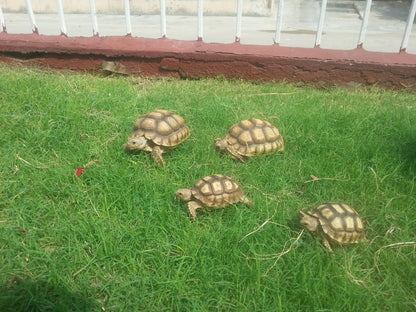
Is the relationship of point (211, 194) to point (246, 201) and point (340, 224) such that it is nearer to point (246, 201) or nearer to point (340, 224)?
point (246, 201)

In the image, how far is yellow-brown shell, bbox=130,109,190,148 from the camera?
3.45 metres

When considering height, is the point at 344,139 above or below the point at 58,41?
below

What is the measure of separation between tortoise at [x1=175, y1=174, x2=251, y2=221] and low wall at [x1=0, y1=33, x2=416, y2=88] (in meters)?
2.80

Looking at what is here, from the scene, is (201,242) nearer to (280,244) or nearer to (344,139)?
(280,244)

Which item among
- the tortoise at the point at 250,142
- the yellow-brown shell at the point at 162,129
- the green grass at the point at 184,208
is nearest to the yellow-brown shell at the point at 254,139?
the tortoise at the point at 250,142

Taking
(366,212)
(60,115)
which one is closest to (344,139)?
(366,212)

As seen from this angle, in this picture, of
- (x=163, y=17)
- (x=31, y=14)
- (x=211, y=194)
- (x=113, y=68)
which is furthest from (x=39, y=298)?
(x=31, y=14)

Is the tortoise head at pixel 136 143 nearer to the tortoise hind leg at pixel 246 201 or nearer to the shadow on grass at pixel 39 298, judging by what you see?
the tortoise hind leg at pixel 246 201

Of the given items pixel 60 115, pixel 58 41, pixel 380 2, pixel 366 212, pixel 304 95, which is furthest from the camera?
pixel 380 2

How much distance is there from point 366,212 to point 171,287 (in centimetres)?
172

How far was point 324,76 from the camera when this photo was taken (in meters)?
5.09

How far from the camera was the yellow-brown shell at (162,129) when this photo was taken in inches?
136

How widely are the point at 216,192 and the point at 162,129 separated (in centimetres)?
103

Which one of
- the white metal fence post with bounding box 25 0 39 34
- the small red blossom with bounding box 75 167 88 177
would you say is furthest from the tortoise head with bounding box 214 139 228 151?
the white metal fence post with bounding box 25 0 39 34
